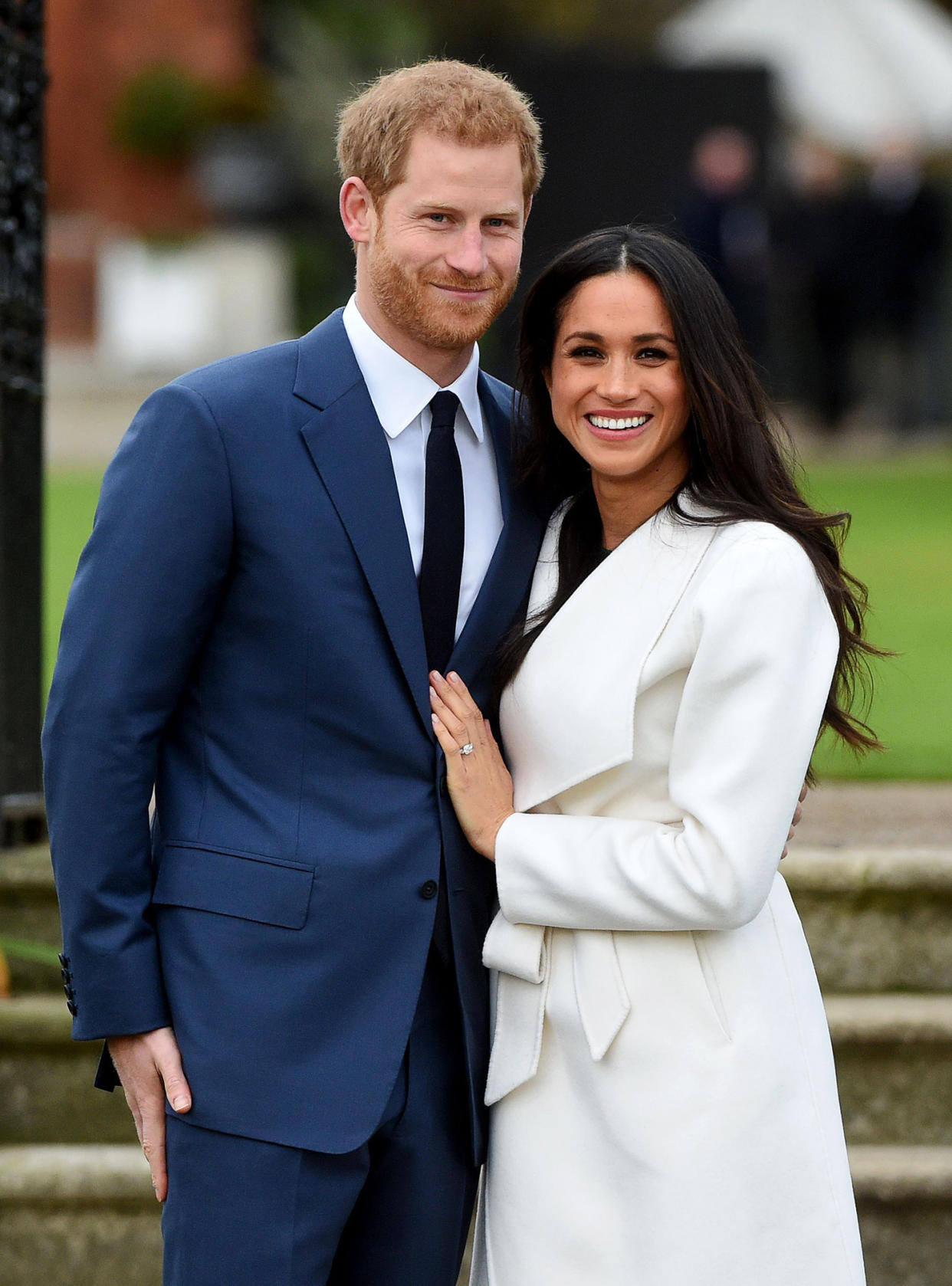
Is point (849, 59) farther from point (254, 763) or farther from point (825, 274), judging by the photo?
point (254, 763)

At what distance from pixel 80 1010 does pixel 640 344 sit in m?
1.26

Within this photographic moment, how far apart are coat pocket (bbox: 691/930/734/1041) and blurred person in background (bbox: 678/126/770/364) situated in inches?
385

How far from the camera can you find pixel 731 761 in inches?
93.7

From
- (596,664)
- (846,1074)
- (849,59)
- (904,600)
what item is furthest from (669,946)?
(849,59)

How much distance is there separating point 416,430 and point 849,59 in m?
14.8

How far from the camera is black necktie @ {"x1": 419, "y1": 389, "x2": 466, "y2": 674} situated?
2.56m

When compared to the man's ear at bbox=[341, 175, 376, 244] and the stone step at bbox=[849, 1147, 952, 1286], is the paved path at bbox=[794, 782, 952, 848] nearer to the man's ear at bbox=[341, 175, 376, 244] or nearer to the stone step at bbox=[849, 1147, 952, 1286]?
the stone step at bbox=[849, 1147, 952, 1286]

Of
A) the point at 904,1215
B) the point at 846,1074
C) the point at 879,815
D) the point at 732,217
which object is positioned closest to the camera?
the point at 904,1215

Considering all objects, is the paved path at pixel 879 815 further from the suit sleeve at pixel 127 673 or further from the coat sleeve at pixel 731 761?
the suit sleeve at pixel 127 673

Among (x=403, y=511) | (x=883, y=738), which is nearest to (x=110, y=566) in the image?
(x=403, y=511)

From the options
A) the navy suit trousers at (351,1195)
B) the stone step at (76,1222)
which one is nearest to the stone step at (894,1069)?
the navy suit trousers at (351,1195)

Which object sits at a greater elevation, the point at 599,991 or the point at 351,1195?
the point at 599,991

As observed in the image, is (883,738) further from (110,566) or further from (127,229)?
(127,229)

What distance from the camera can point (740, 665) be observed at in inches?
93.4
